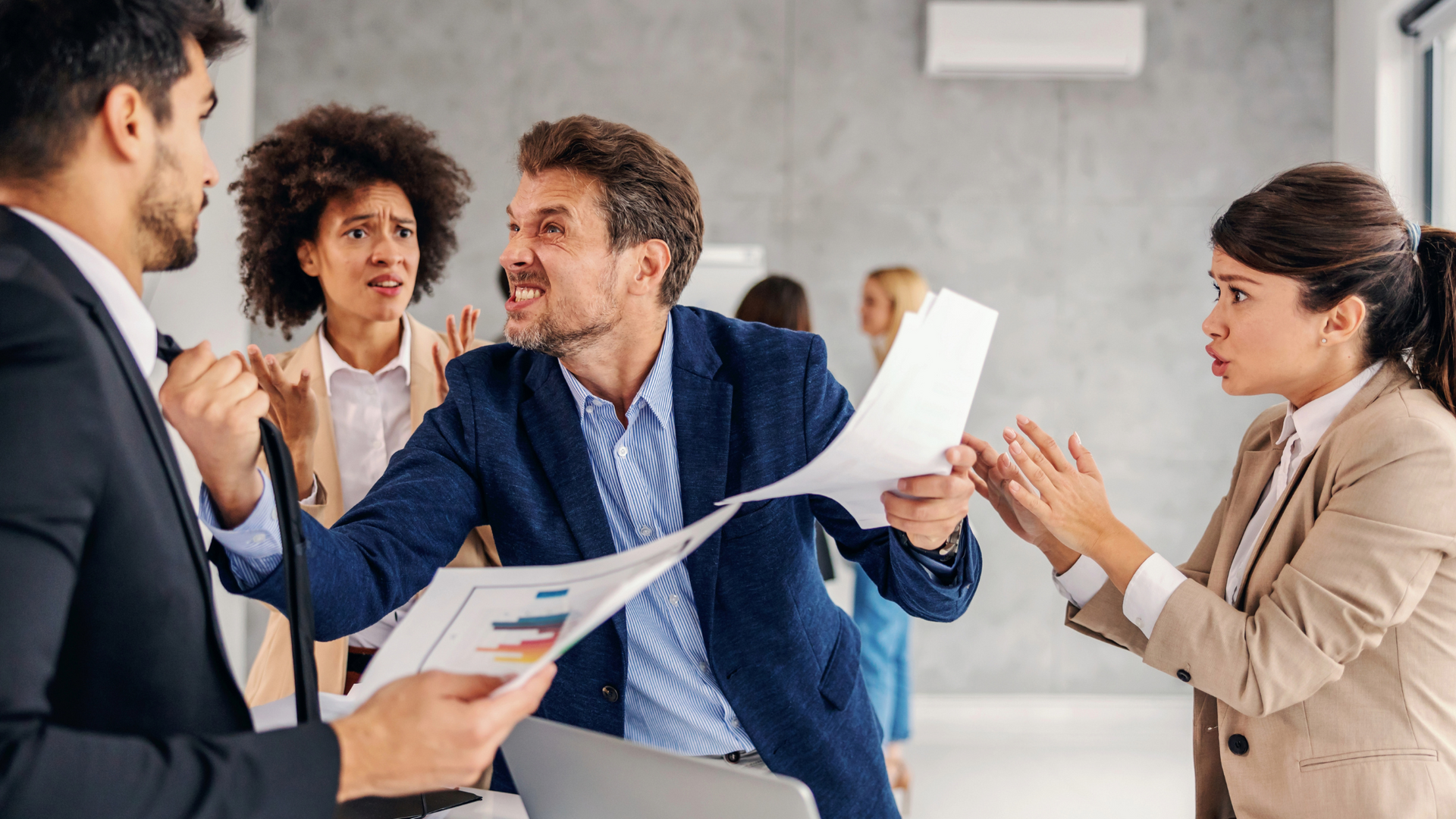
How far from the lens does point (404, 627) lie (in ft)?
3.03

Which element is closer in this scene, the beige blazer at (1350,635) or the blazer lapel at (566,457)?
the beige blazer at (1350,635)

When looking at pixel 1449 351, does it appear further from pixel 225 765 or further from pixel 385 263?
pixel 385 263

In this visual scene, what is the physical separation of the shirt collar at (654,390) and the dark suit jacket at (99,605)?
0.78m

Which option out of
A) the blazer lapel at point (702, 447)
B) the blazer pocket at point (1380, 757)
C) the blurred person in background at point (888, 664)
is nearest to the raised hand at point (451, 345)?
the blazer lapel at point (702, 447)

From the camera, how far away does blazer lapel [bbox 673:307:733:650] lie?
1.42 metres

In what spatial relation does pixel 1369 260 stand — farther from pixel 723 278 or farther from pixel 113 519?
pixel 723 278

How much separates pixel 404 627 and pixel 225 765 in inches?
8.6

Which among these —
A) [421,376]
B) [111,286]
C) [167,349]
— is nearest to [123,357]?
[111,286]

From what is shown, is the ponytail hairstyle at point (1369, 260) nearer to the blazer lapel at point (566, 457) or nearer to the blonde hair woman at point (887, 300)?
the blazer lapel at point (566, 457)

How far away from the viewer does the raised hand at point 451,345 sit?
2.04 meters

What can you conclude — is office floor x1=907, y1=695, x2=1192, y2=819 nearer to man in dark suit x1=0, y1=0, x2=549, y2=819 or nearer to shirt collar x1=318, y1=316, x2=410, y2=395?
shirt collar x1=318, y1=316, x2=410, y2=395

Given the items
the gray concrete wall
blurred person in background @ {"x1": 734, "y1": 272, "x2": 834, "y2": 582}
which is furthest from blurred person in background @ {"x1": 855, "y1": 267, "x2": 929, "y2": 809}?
the gray concrete wall

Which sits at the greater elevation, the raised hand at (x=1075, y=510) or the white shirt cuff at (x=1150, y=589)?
the raised hand at (x=1075, y=510)

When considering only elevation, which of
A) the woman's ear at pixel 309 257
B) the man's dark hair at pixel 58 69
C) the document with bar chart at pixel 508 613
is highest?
the woman's ear at pixel 309 257
